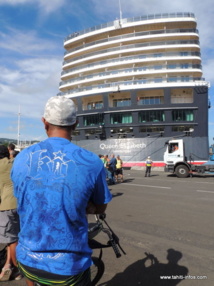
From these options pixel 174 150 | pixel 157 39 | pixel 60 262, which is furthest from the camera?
pixel 157 39

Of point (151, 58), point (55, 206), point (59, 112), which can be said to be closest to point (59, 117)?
point (59, 112)

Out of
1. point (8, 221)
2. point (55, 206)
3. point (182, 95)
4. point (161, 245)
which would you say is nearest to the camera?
point (55, 206)

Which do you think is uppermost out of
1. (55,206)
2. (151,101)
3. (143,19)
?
(143,19)

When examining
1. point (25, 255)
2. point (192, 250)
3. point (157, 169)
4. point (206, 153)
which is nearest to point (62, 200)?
point (25, 255)

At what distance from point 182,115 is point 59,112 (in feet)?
88.6

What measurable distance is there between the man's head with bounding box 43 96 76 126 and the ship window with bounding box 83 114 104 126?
2752cm

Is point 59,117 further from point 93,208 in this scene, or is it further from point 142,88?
point 142,88

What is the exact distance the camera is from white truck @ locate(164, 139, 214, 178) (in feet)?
53.4

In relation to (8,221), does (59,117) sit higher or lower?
higher

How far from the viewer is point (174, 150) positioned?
17.6m

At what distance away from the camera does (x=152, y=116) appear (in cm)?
2744

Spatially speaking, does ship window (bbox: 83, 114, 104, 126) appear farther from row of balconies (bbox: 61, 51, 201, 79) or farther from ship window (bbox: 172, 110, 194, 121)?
ship window (bbox: 172, 110, 194, 121)

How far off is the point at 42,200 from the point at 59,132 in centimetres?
46

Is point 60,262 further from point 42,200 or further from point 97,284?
point 97,284
